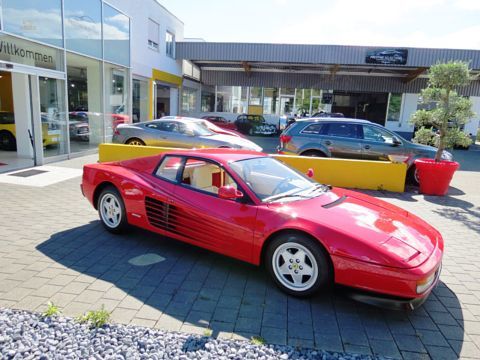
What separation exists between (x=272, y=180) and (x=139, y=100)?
15.6 meters

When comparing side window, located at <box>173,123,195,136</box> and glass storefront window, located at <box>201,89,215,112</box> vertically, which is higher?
glass storefront window, located at <box>201,89,215,112</box>

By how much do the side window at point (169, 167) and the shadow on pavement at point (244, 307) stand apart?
0.93 meters

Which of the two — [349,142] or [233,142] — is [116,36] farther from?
[349,142]

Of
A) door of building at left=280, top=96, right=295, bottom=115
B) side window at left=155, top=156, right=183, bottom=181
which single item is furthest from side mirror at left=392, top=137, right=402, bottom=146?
door of building at left=280, top=96, right=295, bottom=115

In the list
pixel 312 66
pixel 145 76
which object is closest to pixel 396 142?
pixel 145 76

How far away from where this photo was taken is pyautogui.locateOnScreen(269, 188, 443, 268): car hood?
2938 mm

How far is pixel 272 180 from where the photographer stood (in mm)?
3994

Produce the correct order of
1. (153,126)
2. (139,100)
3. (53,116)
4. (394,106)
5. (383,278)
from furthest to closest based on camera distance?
(394,106), (139,100), (153,126), (53,116), (383,278)

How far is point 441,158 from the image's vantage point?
878 centimetres

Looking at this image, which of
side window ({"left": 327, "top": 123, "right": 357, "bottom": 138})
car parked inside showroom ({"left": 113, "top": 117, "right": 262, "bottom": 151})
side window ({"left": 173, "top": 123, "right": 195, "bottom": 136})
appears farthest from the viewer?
side window ({"left": 173, "top": 123, "right": 195, "bottom": 136})

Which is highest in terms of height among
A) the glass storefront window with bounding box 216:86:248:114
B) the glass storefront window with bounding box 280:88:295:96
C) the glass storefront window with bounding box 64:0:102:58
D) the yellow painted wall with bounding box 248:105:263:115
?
the glass storefront window with bounding box 64:0:102:58

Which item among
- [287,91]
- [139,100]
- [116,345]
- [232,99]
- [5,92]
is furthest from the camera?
[232,99]

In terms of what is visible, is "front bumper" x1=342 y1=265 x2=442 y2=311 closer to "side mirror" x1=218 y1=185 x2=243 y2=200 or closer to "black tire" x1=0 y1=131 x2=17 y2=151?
"side mirror" x1=218 y1=185 x2=243 y2=200

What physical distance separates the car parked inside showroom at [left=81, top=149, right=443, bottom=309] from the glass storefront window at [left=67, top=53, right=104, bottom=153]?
7660mm
